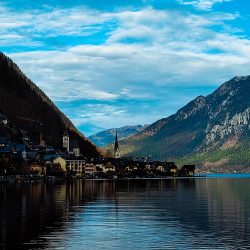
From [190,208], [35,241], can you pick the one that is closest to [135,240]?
[35,241]

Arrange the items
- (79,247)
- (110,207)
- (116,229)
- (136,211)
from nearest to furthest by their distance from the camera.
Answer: (79,247) → (116,229) → (136,211) → (110,207)

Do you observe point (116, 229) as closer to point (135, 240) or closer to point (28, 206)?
point (135, 240)

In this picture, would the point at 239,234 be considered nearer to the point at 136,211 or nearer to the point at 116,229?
the point at 116,229

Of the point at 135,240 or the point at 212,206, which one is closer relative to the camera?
the point at 135,240

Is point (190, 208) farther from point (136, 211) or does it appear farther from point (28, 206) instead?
point (28, 206)

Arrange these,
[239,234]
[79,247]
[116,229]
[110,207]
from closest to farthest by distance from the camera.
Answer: [79,247], [239,234], [116,229], [110,207]

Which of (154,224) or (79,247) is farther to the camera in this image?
(154,224)

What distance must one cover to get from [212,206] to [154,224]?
106ft

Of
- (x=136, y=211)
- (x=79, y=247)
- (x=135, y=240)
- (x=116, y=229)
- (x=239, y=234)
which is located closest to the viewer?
(x=79, y=247)

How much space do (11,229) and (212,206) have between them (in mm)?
45866

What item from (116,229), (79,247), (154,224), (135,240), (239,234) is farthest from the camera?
(154,224)

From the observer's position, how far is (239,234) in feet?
207

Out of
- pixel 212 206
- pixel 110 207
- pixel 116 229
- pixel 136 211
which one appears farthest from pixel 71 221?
pixel 212 206

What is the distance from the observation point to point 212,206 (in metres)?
103
